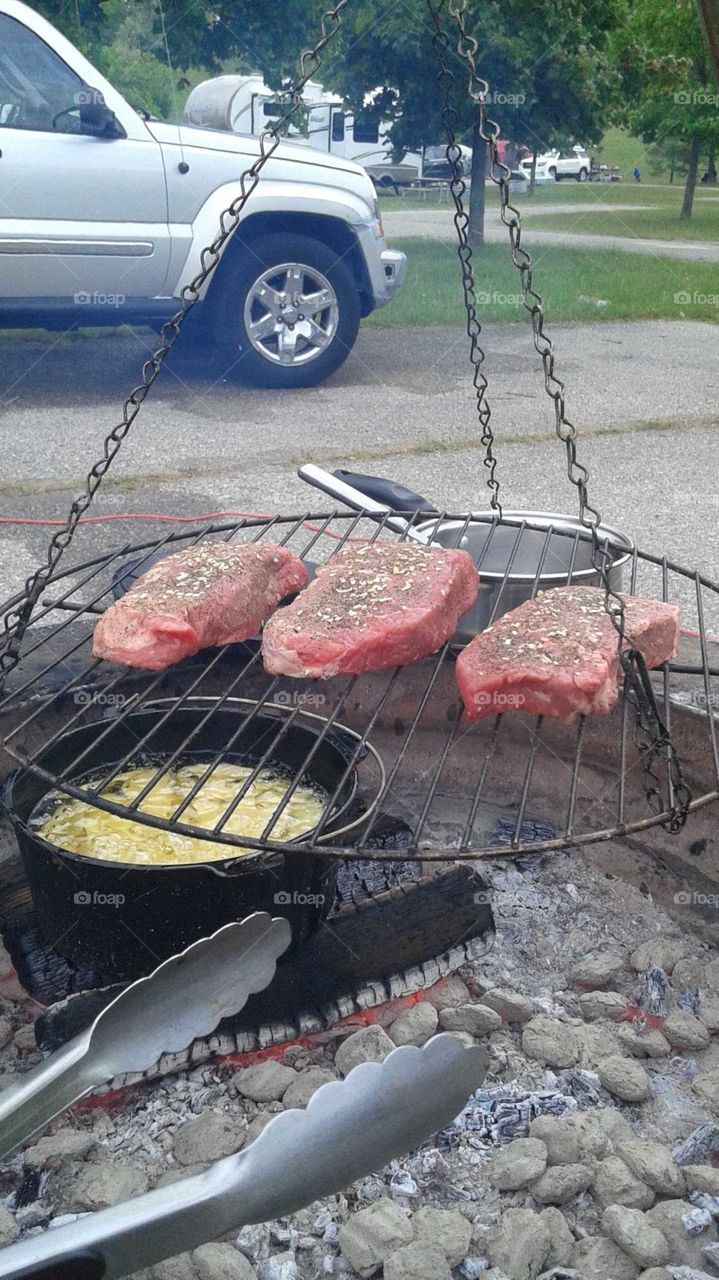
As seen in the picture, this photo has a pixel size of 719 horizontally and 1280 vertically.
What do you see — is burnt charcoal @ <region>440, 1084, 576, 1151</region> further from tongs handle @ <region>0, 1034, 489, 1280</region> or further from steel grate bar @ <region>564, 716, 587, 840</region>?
steel grate bar @ <region>564, 716, 587, 840</region>

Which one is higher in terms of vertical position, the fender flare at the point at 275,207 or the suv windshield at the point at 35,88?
the suv windshield at the point at 35,88

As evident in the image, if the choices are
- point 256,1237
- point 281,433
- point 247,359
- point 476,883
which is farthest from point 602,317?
point 256,1237

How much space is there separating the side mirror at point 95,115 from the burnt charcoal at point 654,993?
6.63 metres

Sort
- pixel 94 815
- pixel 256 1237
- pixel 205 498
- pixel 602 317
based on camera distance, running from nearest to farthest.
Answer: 1. pixel 256 1237
2. pixel 94 815
3. pixel 205 498
4. pixel 602 317

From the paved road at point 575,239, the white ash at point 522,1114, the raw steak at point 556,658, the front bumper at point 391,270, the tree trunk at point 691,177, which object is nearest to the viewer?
the white ash at point 522,1114

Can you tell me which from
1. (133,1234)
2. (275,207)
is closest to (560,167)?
(275,207)

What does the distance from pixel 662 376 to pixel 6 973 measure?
8.20 m

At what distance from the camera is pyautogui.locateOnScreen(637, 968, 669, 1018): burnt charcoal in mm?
2389

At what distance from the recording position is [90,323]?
786 centimetres

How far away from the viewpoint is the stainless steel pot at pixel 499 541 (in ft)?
9.49

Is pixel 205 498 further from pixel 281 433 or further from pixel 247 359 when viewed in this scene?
pixel 247 359

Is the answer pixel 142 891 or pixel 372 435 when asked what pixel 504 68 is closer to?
pixel 372 435

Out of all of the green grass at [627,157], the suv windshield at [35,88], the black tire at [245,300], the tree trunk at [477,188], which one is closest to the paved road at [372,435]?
the black tire at [245,300]

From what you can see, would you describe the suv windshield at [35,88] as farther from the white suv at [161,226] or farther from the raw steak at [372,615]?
the raw steak at [372,615]
